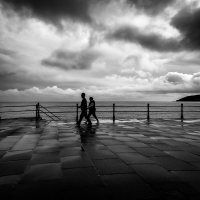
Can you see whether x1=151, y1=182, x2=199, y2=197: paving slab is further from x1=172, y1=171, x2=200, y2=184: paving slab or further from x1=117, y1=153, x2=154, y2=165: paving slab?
x1=117, y1=153, x2=154, y2=165: paving slab

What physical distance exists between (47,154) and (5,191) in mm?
1894

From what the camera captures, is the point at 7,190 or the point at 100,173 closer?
the point at 7,190

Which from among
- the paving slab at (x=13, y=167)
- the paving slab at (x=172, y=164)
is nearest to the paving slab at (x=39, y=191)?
the paving slab at (x=13, y=167)

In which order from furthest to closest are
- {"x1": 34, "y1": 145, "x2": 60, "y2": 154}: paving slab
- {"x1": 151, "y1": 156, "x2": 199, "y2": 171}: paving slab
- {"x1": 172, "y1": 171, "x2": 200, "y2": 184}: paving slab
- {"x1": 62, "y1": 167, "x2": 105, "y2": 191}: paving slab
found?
{"x1": 34, "y1": 145, "x2": 60, "y2": 154}: paving slab → {"x1": 151, "y1": 156, "x2": 199, "y2": 171}: paving slab → {"x1": 172, "y1": 171, "x2": 200, "y2": 184}: paving slab → {"x1": 62, "y1": 167, "x2": 105, "y2": 191}: paving slab

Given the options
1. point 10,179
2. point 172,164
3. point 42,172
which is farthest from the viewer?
point 172,164

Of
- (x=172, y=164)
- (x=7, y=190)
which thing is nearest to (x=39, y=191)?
(x=7, y=190)

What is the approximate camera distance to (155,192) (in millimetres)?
2465

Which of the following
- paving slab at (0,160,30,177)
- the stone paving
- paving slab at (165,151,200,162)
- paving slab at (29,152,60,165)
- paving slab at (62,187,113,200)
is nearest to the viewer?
paving slab at (62,187,113,200)

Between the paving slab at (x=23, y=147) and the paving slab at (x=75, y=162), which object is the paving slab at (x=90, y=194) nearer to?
the paving slab at (x=75, y=162)

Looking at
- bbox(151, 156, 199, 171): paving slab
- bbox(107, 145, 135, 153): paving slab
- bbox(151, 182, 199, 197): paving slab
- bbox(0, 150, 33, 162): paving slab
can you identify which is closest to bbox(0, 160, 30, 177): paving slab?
bbox(0, 150, 33, 162): paving slab

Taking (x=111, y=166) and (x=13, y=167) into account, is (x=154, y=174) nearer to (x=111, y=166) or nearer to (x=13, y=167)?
(x=111, y=166)

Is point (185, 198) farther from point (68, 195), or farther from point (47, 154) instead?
point (47, 154)

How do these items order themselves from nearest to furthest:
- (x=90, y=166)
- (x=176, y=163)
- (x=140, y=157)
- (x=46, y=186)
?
1. (x=46, y=186)
2. (x=90, y=166)
3. (x=176, y=163)
4. (x=140, y=157)

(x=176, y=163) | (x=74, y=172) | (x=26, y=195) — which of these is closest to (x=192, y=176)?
(x=176, y=163)
